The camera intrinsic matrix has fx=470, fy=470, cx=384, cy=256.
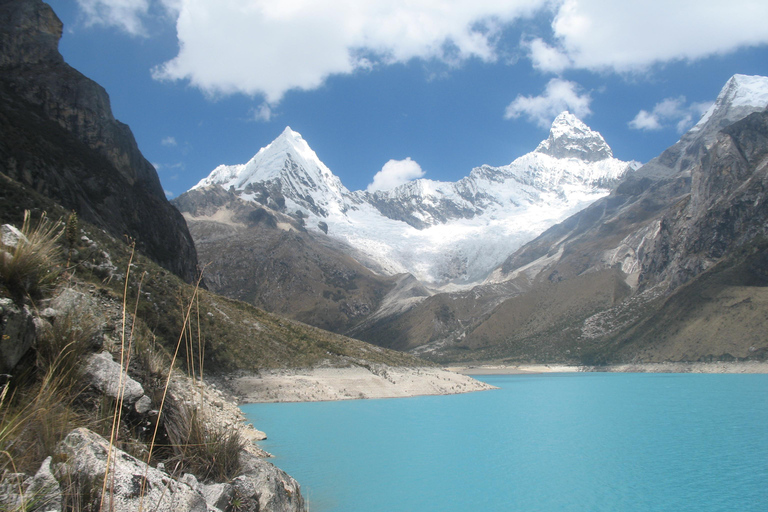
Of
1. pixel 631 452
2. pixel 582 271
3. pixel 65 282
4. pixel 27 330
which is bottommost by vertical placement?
pixel 631 452

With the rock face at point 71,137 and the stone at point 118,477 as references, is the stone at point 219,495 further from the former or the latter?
the rock face at point 71,137

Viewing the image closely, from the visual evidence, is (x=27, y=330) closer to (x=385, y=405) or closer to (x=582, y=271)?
(x=385, y=405)

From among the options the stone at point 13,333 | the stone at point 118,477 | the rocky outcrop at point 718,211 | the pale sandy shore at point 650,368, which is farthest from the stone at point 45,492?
the rocky outcrop at point 718,211

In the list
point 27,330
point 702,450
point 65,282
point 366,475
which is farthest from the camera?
point 702,450

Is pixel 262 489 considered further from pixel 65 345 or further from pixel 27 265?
pixel 27 265

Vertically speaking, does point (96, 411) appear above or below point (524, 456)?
above

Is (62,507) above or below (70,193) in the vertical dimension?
below

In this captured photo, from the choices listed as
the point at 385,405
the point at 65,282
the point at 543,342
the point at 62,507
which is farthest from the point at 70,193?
the point at 543,342

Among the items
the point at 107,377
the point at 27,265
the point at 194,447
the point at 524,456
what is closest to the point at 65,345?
the point at 107,377
